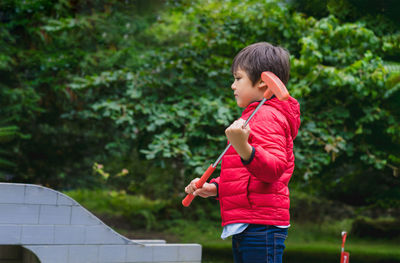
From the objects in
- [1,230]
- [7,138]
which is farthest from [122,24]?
[1,230]

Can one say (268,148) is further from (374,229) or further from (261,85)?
(374,229)

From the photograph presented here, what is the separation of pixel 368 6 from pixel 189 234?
25.5 ft

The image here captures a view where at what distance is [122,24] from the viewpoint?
8477mm

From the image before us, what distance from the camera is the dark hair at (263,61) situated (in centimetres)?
189

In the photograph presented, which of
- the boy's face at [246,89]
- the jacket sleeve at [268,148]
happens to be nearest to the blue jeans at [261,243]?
the jacket sleeve at [268,148]

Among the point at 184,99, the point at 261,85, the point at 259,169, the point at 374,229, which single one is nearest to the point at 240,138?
the point at 259,169

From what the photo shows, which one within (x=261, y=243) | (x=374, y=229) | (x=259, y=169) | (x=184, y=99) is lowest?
(x=261, y=243)

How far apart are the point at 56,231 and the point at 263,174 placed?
8.10 ft

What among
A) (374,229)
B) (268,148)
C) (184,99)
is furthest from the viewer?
(374,229)

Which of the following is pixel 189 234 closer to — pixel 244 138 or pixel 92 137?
pixel 92 137

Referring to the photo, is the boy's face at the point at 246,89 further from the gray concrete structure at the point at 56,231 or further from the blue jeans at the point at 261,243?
the gray concrete structure at the point at 56,231

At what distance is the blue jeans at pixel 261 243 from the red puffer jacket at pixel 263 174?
0.03 metres

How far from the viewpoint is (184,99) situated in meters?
6.54

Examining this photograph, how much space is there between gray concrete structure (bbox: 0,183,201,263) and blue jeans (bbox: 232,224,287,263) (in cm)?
221
